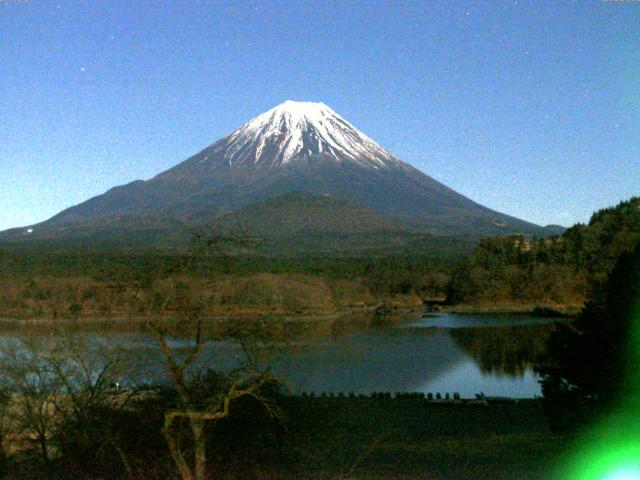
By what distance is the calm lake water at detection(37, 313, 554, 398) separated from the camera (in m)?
18.7

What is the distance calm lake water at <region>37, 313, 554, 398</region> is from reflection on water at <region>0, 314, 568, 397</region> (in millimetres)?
23

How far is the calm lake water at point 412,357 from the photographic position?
61.4ft

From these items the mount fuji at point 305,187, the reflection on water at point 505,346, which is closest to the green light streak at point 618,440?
the reflection on water at point 505,346

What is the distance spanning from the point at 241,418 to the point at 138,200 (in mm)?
90967

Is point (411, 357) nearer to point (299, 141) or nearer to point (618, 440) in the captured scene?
point (618, 440)

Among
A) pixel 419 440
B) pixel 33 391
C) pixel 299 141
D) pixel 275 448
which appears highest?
pixel 299 141

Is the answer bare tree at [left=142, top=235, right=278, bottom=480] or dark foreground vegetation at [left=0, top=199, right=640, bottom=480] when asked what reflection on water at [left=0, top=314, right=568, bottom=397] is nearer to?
dark foreground vegetation at [left=0, top=199, right=640, bottom=480]

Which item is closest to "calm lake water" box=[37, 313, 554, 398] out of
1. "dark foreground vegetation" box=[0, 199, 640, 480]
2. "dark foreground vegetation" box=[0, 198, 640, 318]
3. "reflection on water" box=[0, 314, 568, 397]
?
"reflection on water" box=[0, 314, 568, 397]

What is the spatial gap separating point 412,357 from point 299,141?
82763mm

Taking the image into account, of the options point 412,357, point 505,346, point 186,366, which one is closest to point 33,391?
point 186,366

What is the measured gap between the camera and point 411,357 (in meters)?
25.4

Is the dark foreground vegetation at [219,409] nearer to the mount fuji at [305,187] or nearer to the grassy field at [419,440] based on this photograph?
the grassy field at [419,440]

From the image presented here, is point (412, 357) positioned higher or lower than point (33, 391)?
lower

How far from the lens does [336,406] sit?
583 inches
